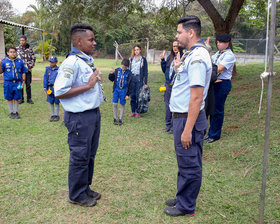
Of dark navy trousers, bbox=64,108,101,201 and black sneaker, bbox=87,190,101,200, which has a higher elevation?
dark navy trousers, bbox=64,108,101,201

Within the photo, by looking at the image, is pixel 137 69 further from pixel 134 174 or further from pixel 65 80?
pixel 65 80

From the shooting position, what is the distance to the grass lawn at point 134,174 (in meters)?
3.17

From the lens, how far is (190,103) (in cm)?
271

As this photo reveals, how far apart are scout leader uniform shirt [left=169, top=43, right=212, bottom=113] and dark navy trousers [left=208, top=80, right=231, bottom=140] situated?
2677 mm

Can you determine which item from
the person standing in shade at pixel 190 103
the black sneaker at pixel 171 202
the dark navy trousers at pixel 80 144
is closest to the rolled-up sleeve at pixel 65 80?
the dark navy trousers at pixel 80 144

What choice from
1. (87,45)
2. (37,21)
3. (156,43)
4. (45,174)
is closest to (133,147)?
(45,174)

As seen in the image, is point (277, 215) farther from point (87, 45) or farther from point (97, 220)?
point (87, 45)

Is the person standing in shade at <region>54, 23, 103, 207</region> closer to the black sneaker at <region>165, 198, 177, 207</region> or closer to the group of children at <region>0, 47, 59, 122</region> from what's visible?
the black sneaker at <region>165, 198, 177, 207</region>

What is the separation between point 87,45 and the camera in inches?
122

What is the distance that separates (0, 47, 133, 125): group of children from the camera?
22.4ft

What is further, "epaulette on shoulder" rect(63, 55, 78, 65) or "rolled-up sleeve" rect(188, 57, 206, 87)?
"epaulette on shoulder" rect(63, 55, 78, 65)

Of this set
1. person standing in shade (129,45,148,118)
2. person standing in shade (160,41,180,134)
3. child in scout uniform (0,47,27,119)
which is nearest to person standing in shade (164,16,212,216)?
person standing in shade (160,41,180,134)

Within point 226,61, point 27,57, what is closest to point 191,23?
point 226,61

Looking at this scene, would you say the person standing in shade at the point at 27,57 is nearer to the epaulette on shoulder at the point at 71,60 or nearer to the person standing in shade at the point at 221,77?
the person standing in shade at the point at 221,77
